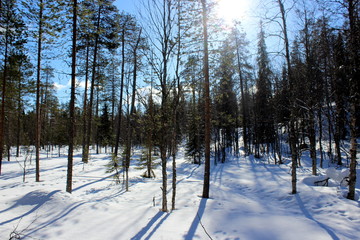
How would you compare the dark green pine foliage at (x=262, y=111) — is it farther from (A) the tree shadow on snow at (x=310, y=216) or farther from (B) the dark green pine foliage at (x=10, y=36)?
(B) the dark green pine foliage at (x=10, y=36)

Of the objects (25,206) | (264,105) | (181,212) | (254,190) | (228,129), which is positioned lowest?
(254,190)

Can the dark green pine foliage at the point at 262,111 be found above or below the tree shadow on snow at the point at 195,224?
above

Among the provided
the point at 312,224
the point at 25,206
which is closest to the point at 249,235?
A: the point at 312,224

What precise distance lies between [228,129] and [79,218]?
23.1 m

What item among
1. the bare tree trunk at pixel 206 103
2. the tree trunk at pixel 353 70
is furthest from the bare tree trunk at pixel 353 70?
the bare tree trunk at pixel 206 103

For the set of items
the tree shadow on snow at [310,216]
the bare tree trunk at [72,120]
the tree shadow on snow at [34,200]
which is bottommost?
the tree shadow on snow at [310,216]

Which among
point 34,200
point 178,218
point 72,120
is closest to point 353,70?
point 178,218

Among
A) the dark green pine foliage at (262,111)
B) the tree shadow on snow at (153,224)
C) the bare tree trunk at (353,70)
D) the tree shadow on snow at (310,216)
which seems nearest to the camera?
the tree shadow on snow at (310,216)

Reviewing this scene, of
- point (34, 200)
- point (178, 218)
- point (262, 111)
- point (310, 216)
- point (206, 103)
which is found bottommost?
point (310, 216)

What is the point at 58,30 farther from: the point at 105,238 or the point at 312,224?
the point at 312,224

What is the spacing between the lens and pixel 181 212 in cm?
612

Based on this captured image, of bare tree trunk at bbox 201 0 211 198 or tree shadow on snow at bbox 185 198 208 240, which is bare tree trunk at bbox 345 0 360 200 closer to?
bare tree trunk at bbox 201 0 211 198

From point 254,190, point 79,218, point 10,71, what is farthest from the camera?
point 10,71

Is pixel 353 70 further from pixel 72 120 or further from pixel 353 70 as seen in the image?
pixel 72 120
